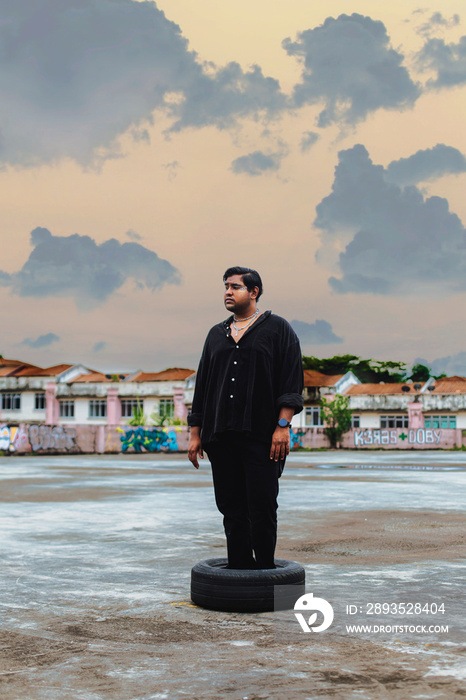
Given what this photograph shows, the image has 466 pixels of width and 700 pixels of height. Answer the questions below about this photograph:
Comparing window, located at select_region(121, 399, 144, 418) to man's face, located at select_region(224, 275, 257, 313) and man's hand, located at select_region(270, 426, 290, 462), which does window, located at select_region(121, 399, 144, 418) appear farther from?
man's hand, located at select_region(270, 426, 290, 462)

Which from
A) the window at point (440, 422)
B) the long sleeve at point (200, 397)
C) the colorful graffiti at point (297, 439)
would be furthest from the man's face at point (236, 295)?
the window at point (440, 422)

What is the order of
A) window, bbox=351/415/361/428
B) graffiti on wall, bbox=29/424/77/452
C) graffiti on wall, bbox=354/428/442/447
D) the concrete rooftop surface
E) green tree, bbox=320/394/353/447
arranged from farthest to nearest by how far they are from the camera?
1. window, bbox=351/415/361/428
2. green tree, bbox=320/394/353/447
3. graffiti on wall, bbox=354/428/442/447
4. graffiti on wall, bbox=29/424/77/452
5. the concrete rooftop surface

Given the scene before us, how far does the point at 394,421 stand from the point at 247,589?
198 feet

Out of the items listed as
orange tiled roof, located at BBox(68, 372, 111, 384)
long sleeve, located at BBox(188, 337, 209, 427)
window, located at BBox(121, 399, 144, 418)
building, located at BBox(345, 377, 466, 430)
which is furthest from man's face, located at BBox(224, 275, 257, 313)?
orange tiled roof, located at BBox(68, 372, 111, 384)

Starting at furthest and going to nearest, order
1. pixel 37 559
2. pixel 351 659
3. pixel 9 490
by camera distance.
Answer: pixel 9 490, pixel 37 559, pixel 351 659

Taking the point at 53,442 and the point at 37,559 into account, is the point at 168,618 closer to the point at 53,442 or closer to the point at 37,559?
the point at 37,559

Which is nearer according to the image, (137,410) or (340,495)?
(340,495)

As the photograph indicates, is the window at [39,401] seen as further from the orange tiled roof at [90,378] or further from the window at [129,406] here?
the window at [129,406]

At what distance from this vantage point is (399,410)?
→ 62.5m

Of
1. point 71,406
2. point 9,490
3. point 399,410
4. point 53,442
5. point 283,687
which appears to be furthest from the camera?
point 71,406

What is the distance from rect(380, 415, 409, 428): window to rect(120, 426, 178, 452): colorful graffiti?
70.5ft

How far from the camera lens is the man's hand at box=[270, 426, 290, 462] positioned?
14.3 feet

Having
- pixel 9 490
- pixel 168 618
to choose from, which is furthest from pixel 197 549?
pixel 9 490

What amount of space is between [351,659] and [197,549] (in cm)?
338
